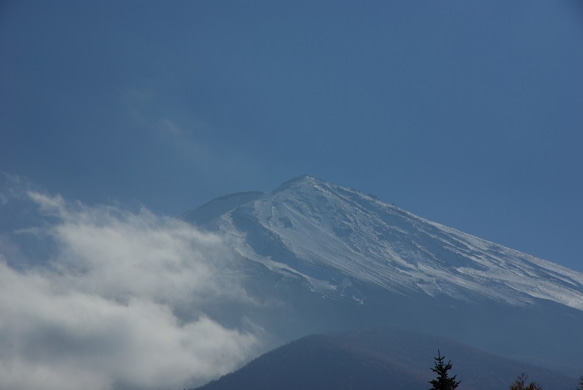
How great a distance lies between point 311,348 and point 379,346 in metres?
25.2

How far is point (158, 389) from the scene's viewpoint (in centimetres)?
18962

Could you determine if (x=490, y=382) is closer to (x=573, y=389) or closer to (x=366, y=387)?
(x=573, y=389)

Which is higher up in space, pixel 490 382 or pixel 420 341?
pixel 420 341

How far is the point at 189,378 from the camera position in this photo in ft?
655

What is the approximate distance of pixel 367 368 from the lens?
497 feet

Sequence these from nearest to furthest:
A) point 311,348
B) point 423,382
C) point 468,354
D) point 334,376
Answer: point 423,382
point 334,376
point 311,348
point 468,354

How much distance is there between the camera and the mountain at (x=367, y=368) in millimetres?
147625

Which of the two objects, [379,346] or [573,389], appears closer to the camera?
[573,389]

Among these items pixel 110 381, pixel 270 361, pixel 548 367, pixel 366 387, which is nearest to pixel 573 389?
pixel 548 367

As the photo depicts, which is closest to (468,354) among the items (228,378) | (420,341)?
(420,341)

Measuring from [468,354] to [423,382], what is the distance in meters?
39.1

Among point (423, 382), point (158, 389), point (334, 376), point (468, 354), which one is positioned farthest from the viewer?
point (158, 389)

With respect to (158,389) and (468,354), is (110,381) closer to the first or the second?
(158,389)

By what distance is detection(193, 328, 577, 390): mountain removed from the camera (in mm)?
147625
